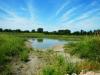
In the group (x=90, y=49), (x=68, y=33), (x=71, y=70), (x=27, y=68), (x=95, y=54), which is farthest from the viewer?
(x=68, y=33)

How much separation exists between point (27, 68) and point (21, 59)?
286 cm

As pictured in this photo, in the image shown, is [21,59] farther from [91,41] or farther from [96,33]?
[96,33]

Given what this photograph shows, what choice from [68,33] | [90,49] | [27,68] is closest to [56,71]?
[27,68]

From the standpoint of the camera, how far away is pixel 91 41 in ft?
55.9

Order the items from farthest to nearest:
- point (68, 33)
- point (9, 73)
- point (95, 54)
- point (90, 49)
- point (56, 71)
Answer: point (68, 33) → point (90, 49) → point (95, 54) → point (9, 73) → point (56, 71)

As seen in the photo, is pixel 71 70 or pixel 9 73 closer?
pixel 71 70

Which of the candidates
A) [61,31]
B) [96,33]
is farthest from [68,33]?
[96,33]

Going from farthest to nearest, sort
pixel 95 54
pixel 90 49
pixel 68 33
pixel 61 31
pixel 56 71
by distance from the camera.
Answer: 1. pixel 61 31
2. pixel 68 33
3. pixel 90 49
4. pixel 95 54
5. pixel 56 71

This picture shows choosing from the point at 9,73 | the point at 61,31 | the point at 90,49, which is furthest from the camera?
the point at 61,31

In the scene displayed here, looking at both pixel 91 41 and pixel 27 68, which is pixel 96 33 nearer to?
pixel 91 41

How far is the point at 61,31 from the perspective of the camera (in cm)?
10400

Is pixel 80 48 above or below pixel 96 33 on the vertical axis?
below

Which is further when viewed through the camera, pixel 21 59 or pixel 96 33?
pixel 96 33

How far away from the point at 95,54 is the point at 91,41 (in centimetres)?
186
